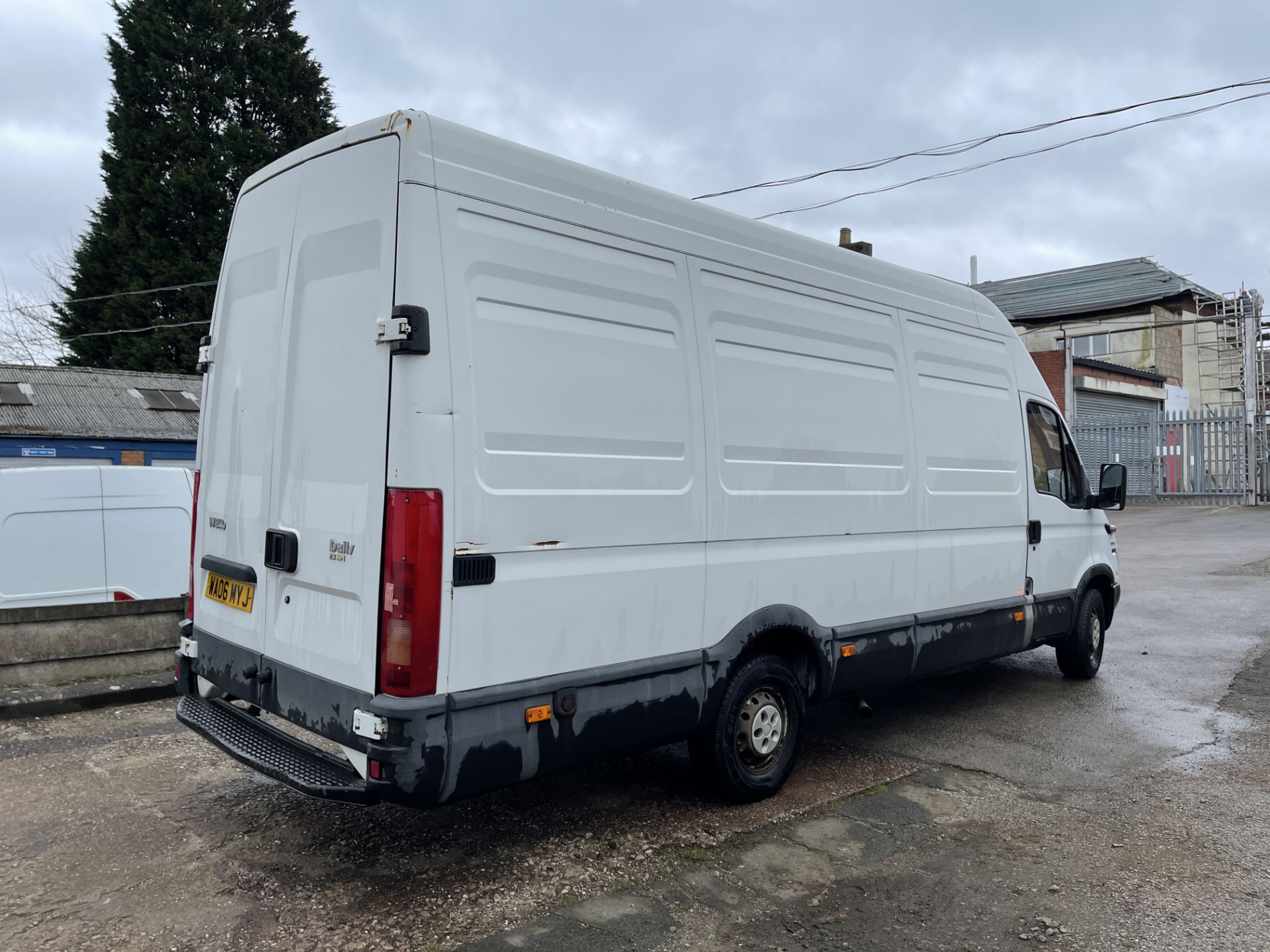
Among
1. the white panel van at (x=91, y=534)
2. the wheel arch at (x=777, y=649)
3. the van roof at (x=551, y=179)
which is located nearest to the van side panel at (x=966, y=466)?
the van roof at (x=551, y=179)

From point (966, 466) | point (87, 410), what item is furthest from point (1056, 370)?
point (87, 410)

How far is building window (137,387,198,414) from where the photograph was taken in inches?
754

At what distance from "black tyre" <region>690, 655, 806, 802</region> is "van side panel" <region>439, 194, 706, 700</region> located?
0.52 metres

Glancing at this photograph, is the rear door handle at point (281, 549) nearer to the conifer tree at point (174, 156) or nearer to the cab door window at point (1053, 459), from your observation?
the cab door window at point (1053, 459)

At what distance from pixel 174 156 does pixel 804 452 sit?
28.7m

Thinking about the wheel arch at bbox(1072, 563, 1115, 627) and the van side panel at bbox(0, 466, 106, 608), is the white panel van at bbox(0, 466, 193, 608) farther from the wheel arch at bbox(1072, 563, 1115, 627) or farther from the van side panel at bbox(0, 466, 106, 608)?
the wheel arch at bbox(1072, 563, 1115, 627)

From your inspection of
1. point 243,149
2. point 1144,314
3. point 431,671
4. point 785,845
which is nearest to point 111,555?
point 431,671

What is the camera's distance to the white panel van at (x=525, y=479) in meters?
3.20

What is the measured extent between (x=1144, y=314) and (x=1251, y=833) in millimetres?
33531

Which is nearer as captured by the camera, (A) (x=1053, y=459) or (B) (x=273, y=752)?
(B) (x=273, y=752)

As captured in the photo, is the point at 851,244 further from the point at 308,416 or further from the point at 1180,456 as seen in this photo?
the point at 1180,456

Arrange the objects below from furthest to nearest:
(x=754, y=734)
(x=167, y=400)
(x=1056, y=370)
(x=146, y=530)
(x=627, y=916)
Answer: (x=1056, y=370), (x=167, y=400), (x=146, y=530), (x=754, y=734), (x=627, y=916)

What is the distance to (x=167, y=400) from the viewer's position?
19516 millimetres

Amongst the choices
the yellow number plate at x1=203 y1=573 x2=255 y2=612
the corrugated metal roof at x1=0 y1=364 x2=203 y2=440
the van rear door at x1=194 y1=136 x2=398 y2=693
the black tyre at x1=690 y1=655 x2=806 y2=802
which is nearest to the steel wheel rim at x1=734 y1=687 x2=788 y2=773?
the black tyre at x1=690 y1=655 x2=806 y2=802
